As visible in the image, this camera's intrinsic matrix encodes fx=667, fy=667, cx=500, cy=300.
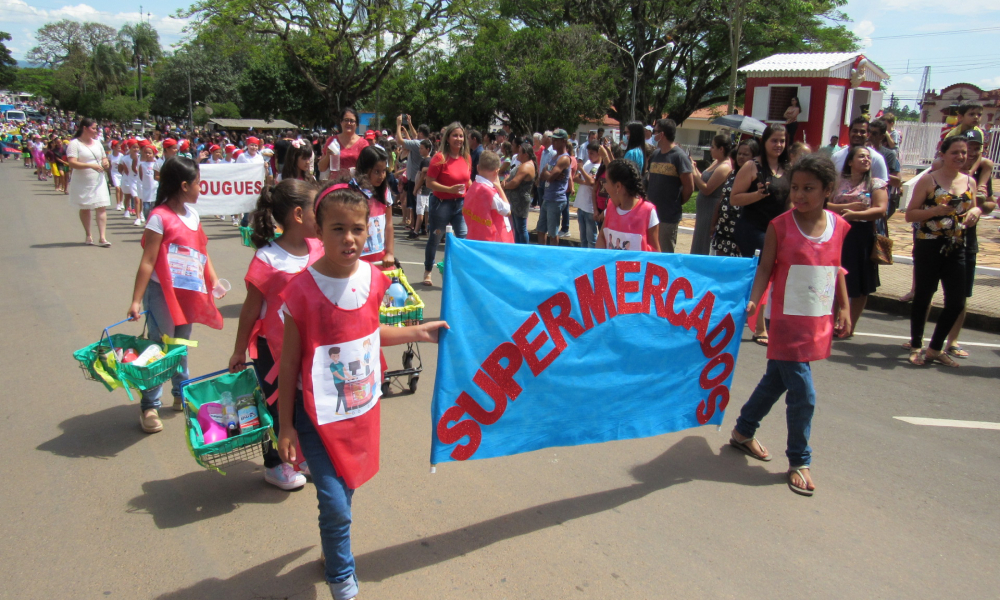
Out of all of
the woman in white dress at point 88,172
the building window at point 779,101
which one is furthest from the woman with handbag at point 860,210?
the building window at point 779,101

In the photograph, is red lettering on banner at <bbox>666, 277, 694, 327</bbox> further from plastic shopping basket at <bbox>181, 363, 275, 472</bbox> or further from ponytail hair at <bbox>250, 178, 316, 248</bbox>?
plastic shopping basket at <bbox>181, 363, 275, 472</bbox>

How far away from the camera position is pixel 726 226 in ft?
22.0

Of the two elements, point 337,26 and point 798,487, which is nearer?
point 798,487

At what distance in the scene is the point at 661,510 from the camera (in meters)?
3.44

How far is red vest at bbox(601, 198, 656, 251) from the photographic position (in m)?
4.79

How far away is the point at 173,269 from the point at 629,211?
3090mm

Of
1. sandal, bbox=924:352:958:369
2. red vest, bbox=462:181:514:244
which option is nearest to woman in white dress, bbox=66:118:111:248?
red vest, bbox=462:181:514:244

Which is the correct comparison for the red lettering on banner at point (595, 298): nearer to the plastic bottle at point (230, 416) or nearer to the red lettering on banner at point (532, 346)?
the red lettering on banner at point (532, 346)

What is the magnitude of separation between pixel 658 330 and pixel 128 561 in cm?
273

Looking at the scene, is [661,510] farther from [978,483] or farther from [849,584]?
[978,483]

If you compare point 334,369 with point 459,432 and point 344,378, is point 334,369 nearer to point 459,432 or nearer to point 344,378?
point 344,378

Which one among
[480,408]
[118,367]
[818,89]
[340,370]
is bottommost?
[118,367]

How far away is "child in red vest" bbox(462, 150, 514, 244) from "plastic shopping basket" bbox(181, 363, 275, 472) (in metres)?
3.49

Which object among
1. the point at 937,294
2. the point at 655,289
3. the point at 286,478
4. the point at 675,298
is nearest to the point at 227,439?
the point at 286,478
